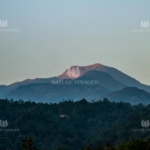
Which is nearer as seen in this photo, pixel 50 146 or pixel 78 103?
pixel 50 146

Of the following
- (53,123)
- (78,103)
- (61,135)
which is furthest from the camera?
(78,103)

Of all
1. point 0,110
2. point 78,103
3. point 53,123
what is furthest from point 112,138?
point 78,103

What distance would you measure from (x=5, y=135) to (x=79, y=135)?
18.7 metres

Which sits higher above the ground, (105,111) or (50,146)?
(105,111)

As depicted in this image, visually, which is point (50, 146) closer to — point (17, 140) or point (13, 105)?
point (17, 140)

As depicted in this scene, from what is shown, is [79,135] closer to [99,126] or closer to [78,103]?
[99,126]

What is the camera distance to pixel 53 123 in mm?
125562

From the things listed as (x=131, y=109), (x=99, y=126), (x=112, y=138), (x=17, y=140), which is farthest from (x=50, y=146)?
(x=131, y=109)

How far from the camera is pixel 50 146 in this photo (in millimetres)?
104812

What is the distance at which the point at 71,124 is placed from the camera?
431ft

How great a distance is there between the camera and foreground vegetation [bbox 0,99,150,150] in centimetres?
10091

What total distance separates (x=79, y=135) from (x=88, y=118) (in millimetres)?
20485

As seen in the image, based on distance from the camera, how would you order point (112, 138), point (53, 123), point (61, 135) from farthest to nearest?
point (53, 123), point (61, 135), point (112, 138)

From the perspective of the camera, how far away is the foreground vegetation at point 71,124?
100913 mm
